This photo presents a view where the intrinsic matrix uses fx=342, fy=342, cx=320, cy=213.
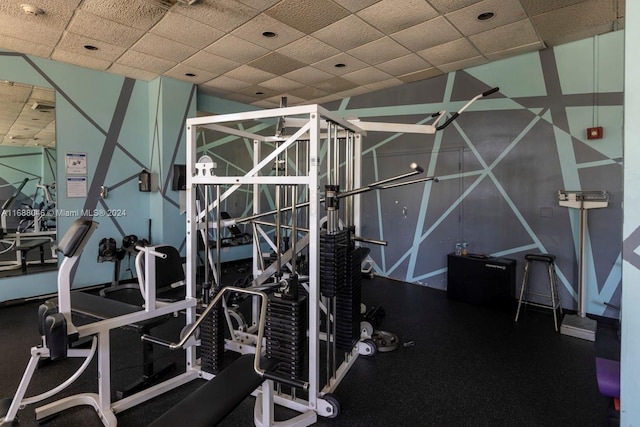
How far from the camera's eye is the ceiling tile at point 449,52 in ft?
12.2

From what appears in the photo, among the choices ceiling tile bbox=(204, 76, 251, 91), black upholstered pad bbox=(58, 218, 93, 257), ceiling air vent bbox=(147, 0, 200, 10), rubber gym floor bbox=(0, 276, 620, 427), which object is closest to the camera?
black upholstered pad bbox=(58, 218, 93, 257)

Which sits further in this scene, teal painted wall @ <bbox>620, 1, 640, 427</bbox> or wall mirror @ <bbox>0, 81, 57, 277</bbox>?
wall mirror @ <bbox>0, 81, 57, 277</bbox>

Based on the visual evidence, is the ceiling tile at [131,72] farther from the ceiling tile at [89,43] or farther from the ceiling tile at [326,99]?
the ceiling tile at [326,99]

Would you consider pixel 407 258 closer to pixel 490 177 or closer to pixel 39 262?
pixel 490 177

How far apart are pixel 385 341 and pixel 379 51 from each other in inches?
121

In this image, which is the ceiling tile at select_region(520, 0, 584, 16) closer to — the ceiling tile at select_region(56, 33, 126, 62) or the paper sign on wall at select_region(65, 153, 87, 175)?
the ceiling tile at select_region(56, 33, 126, 62)

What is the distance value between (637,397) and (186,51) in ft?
14.7

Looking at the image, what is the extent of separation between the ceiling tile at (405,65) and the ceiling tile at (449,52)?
0.09 m

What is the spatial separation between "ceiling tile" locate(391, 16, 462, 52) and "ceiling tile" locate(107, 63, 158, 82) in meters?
3.22

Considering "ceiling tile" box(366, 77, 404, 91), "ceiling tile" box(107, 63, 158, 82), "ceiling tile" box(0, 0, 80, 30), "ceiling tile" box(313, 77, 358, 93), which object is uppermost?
"ceiling tile" box(313, 77, 358, 93)

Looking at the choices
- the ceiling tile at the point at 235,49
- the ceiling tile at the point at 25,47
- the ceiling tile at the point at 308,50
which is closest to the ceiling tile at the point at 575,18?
the ceiling tile at the point at 308,50

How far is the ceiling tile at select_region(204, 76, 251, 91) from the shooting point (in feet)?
15.9

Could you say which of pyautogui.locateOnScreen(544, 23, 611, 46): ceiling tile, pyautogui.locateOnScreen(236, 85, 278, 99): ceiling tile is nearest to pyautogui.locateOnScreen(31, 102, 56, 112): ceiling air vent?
pyautogui.locateOnScreen(236, 85, 278, 99): ceiling tile

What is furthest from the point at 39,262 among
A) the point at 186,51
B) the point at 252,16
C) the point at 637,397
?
the point at 637,397
